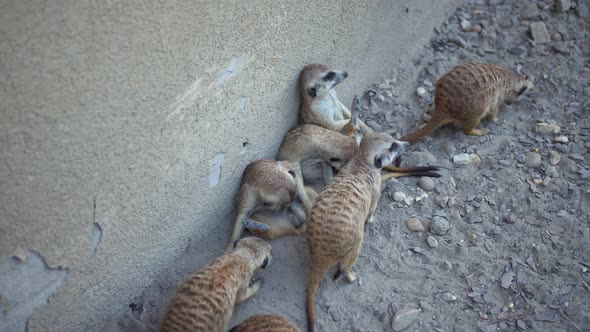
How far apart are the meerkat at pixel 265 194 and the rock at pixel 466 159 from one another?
876mm

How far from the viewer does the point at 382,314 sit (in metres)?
2.35

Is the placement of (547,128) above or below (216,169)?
below

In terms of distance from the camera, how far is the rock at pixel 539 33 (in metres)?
3.66

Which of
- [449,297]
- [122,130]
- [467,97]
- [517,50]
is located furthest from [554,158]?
[122,130]

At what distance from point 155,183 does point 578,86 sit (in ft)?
8.42

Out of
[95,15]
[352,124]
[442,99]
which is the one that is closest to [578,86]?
[442,99]

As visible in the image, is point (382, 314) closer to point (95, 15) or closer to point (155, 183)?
point (155, 183)

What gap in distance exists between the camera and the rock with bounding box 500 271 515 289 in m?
2.45

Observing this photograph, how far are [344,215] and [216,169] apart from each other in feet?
1.93

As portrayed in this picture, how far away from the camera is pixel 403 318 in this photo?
2.32 metres

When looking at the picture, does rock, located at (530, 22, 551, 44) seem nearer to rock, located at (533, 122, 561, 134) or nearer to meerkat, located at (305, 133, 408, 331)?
rock, located at (533, 122, 561, 134)

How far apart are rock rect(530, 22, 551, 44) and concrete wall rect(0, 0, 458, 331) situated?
1604 mm

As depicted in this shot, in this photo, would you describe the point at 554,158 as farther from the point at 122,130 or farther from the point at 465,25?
the point at 122,130

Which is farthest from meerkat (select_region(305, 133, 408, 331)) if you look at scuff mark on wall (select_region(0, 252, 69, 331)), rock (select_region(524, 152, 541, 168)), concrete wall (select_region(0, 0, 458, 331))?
scuff mark on wall (select_region(0, 252, 69, 331))
